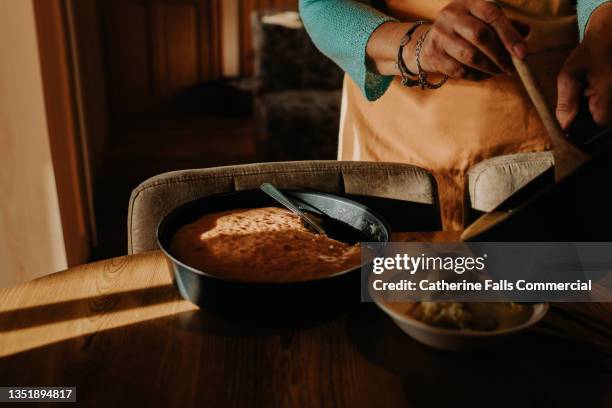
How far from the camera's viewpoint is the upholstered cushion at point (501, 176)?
3.77 feet

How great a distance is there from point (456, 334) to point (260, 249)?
0.27 m

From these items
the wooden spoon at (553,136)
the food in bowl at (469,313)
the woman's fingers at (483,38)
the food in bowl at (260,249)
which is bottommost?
the food in bowl at (469,313)

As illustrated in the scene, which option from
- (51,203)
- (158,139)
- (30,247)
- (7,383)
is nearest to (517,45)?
(7,383)

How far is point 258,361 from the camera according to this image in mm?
621

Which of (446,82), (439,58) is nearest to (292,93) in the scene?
(446,82)

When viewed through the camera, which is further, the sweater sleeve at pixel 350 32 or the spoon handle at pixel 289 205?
the sweater sleeve at pixel 350 32

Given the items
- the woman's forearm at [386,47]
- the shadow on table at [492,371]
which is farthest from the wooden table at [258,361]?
the woman's forearm at [386,47]

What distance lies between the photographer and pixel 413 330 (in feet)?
1.97

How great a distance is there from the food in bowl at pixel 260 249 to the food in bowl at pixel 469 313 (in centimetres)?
9

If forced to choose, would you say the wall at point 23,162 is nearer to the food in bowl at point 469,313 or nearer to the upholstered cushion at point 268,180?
the upholstered cushion at point 268,180

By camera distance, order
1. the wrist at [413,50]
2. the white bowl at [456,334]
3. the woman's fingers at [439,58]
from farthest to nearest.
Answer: the wrist at [413,50], the woman's fingers at [439,58], the white bowl at [456,334]

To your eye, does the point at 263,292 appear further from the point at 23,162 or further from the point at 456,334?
the point at 23,162

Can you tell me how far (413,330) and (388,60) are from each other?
24.7 inches

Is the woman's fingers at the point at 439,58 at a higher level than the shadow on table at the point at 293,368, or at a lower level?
higher
